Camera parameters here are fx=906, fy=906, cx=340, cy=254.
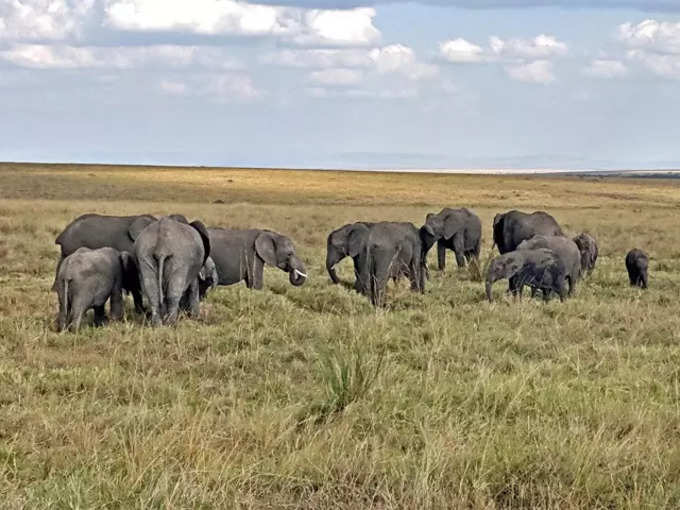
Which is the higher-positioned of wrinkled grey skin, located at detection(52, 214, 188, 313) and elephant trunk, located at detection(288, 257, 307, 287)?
wrinkled grey skin, located at detection(52, 214, 188, 313)

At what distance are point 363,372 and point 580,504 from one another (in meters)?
2.38

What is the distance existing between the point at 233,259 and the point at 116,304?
4.26m

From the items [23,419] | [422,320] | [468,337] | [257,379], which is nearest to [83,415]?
[23,419]

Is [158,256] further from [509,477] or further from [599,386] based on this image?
[509,477]

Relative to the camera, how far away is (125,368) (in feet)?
28.4

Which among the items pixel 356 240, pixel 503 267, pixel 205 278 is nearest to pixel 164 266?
pixel 205 278

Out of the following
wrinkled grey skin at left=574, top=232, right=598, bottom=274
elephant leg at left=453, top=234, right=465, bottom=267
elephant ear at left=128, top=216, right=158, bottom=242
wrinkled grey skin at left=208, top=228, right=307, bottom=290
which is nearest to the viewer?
elephant ear at left=128, top=216, right=158, bottom=242

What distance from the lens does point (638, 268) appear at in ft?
57.2

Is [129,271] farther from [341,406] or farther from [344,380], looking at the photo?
[341,406]

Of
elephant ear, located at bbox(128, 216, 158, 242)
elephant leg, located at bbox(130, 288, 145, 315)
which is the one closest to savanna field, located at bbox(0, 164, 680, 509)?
elephant leg, located at bbox(130, 288, 145, 315)

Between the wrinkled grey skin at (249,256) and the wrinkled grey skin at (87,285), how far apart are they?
4.03 m

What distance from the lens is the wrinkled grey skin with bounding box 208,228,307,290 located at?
50.3ft

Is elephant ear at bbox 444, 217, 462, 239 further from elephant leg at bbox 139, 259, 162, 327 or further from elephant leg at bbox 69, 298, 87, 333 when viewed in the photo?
elephant leg at bbox 69, 298, 87, 333

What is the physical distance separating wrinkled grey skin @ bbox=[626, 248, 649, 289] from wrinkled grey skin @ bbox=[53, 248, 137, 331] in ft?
34.0
